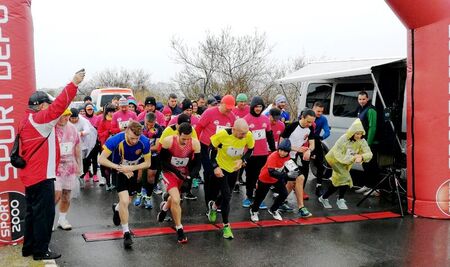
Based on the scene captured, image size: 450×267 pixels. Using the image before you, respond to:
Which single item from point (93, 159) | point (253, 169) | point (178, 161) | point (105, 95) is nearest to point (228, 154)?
point (178, 161)

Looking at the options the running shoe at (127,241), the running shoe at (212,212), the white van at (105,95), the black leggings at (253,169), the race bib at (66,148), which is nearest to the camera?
the running shoe at (127,241)

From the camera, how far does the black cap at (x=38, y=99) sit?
5.32 meters

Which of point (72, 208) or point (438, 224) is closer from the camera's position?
point (438, 224)

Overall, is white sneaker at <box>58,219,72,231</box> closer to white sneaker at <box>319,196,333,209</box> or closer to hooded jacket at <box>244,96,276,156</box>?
hooded jacket at <box>244,96,276,156</box>

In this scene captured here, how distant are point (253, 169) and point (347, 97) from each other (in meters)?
3.16

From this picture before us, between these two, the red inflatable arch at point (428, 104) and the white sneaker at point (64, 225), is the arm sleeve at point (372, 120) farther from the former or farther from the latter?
the white sneaker at point (64, 225)

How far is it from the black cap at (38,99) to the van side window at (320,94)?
22.4 ft

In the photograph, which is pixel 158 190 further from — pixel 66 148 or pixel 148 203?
pixel 66 148

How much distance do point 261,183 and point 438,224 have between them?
8.97 ft

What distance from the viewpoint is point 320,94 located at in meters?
11.0

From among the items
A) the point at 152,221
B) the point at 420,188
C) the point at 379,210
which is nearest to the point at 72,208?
the point at 152,221

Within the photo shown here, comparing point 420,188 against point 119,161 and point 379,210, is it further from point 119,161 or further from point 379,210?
point 119,161

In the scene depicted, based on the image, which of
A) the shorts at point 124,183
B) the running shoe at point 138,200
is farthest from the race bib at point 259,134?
the shorts at point 124,183

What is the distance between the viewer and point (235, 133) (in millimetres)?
6652
